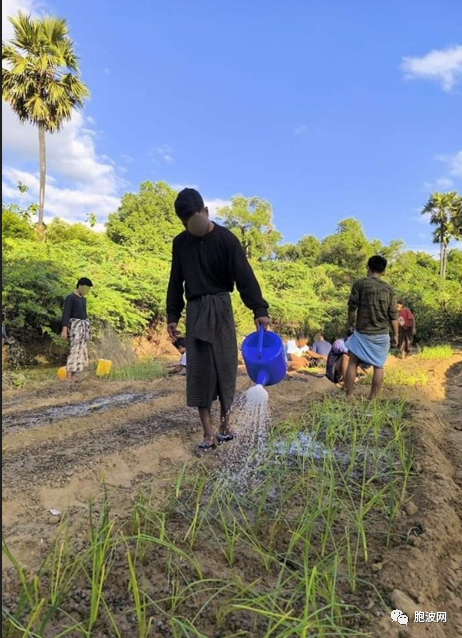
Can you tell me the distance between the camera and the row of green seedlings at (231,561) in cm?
126

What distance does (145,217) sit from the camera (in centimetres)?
2428

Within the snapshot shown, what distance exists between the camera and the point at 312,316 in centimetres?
1593

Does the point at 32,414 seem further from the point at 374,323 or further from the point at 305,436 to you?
the point at 374,323

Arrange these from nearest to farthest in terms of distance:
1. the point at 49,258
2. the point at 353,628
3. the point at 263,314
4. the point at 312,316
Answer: the point at 353,628, the point at 263,314, the point at 49,258, the point at 312,316

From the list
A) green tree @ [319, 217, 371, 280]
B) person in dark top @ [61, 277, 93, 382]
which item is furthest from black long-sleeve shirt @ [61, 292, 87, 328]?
green tree @ [319, 217, 371, 280]

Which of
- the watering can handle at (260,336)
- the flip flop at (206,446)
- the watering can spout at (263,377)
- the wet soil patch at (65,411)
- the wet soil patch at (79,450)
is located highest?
Result: the watering can handle at (260,336)

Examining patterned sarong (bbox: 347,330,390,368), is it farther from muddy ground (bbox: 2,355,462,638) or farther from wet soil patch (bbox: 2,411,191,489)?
wet soil patch (bbox: 2,411,191,489)

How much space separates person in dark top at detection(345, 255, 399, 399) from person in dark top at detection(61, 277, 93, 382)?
368 centimetres

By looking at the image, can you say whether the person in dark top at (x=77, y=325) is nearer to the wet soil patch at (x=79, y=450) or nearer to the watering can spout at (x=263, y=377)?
the wet soil patch at (x=79, y=450)

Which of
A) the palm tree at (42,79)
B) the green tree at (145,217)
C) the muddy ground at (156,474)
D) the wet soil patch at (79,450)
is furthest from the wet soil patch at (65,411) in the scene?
the green tree at (145,217)

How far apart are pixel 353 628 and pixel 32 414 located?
419 cm

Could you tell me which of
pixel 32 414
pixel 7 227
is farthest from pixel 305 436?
pixel 7 227

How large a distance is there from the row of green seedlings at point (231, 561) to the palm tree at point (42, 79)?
641 inches

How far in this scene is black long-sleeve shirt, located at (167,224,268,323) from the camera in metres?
2.96
